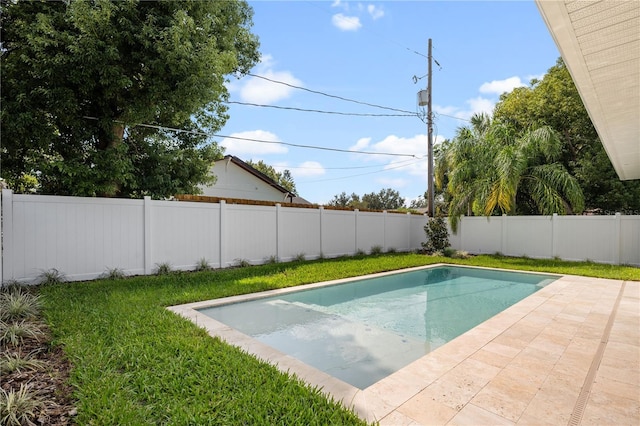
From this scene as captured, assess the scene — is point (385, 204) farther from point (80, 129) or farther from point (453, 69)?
point (80, 129)

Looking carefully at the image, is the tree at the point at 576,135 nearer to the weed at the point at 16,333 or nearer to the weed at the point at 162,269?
the weed at the point at 162,269

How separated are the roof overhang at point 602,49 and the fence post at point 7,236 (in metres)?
7.66

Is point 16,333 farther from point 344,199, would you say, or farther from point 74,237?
point 344,199

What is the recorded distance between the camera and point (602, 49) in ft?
9.22

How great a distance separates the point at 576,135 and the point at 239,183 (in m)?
16.9

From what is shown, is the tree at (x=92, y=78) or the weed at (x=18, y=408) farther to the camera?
the tree at (x=92, y=78)

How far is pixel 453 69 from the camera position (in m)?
14.4

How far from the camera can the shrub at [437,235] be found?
44.0 ft

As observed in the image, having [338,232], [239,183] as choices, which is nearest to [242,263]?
[338,232]

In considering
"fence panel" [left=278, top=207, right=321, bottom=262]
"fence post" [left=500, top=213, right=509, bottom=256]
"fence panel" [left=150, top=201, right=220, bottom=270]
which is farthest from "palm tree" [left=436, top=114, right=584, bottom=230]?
"fence panel" [left=150, top=201, right=220, bottom=270]

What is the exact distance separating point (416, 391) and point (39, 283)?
664 cm

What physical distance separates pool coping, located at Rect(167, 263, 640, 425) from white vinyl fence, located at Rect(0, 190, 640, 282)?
109 inches

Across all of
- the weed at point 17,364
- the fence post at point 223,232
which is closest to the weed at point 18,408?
the weed at point 17,364

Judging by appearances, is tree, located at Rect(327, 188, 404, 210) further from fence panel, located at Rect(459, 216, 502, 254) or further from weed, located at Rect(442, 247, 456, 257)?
weed, located at Rect(442, 247, 456, 257)
